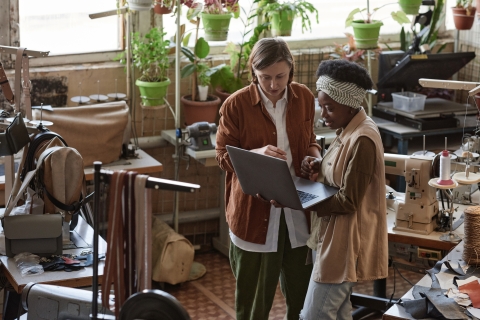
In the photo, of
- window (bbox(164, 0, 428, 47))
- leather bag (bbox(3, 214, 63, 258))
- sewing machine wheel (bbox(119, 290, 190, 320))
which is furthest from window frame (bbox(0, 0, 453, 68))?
sewing machine wheel (bbox(119, 290, 190, 320))

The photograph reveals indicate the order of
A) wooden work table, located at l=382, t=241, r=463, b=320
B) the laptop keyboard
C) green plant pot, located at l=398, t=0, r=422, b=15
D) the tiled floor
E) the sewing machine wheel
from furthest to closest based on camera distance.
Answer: green plant pot, located at l=398, t=0, r=422, b=15
the tiled floor
the laptop keyboard
wooden work table, located at l=382, t=241, r=463, b=320
the sewing machine wheel

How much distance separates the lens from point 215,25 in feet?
14.6

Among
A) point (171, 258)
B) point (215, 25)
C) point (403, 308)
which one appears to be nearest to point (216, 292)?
point (171, 258)

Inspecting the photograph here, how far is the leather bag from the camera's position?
3027mm

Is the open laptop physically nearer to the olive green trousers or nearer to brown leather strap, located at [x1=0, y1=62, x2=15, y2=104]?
the olive green trousers

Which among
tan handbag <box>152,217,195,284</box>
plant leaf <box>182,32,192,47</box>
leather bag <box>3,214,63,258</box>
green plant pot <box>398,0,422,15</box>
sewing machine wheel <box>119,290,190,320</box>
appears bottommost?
tan handbag <box>152,217,195,284</box>

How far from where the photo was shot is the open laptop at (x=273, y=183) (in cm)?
271

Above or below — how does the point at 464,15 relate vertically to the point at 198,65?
above

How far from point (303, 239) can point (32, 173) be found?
114cm

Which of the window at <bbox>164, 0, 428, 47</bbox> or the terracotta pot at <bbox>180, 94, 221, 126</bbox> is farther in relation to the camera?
the window at <bbox>164, 0, 428, 47</bbox>

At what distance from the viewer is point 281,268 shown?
3240 millimetres

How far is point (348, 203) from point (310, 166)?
14.7 inches

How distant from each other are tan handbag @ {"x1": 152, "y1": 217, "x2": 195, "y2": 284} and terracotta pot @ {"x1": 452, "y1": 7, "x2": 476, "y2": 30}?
8.20 feet

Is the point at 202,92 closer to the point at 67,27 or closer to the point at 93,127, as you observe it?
the point at 93,127
